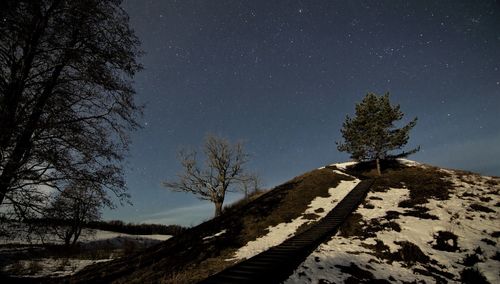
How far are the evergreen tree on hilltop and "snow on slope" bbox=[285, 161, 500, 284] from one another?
10.3 metres

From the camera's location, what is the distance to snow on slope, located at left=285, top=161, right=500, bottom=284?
9094mm

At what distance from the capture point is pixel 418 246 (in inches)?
468

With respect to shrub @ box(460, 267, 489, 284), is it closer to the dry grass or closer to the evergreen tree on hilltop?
the dry grass

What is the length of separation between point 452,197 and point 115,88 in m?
22.0

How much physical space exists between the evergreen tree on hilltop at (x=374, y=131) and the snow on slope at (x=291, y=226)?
5889 millimetres

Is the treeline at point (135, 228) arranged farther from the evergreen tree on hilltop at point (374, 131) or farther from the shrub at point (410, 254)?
the shrub at point (410, 254)

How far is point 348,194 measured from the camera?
844 inches

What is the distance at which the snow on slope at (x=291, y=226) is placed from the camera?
12.5 m

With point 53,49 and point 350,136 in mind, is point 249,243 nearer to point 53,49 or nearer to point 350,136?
point 53,49

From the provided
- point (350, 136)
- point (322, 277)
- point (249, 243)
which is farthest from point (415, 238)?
point (350, 136)

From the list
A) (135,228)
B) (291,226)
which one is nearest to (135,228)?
(135,228)

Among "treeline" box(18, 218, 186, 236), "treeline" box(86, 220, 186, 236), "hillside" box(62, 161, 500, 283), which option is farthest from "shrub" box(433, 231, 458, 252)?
"treeline" box(86, 220, 186, 236)

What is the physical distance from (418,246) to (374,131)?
61.7 feet

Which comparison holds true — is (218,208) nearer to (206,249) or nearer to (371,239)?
(206,249)
